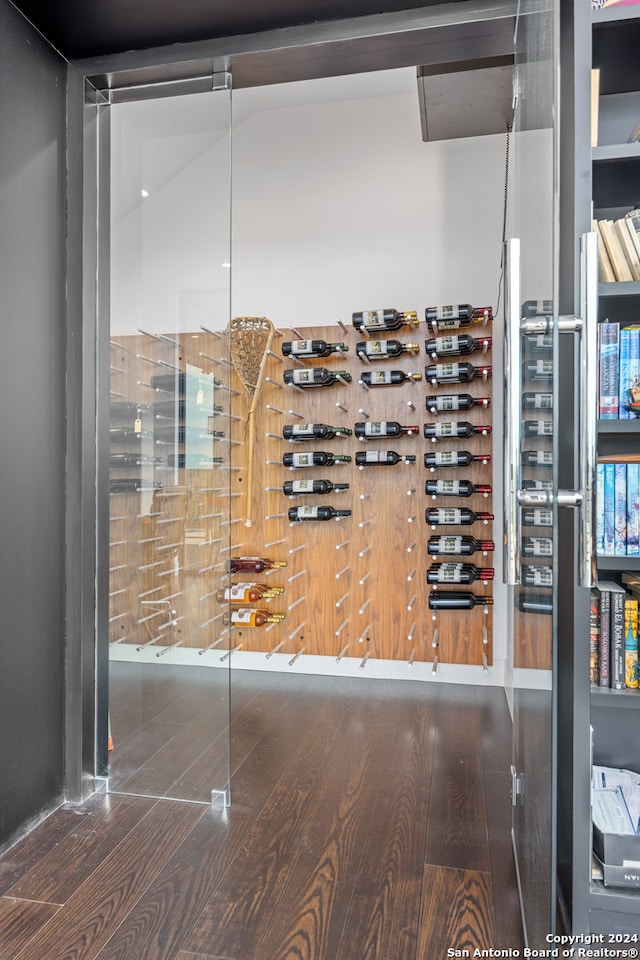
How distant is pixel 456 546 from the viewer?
3502 mm

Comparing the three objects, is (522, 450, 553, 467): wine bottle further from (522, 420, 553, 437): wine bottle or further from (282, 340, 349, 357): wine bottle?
(282, 340, 349, 357): wine bottle

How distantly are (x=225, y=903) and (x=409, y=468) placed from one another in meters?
2.49

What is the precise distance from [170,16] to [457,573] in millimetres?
2685

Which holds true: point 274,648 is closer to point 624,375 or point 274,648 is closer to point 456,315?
point 456,315

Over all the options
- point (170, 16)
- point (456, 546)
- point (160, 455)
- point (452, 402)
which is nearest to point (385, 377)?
point (452, 402)

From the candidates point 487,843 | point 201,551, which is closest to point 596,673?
point 487,843

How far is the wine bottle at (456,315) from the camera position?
3490 millimetres

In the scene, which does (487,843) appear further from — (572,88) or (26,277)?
(26,277)

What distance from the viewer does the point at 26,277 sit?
207 centimetres

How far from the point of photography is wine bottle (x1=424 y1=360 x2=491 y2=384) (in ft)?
11.4

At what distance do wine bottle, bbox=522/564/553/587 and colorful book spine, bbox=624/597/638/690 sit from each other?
1.43ft

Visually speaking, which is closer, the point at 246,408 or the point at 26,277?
the point at 26,277

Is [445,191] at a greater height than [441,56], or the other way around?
[445,191]

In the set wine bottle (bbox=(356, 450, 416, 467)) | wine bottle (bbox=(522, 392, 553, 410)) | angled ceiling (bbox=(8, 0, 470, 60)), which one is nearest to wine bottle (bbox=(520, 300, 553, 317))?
wine bottle (bbox=(522, 392, 553, 410))
